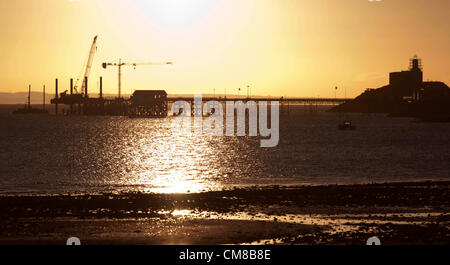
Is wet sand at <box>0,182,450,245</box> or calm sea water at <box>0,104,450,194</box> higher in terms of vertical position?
wet sand at <box>0,182,450,245</box>

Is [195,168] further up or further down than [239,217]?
further down

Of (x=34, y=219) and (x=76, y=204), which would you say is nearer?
(x=34, y=219)

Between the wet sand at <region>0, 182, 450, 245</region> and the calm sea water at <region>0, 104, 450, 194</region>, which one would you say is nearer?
the wet sand at <region>0, 182, 450, 245</region>

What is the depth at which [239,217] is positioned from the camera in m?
41.0

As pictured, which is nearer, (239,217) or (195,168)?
(239,217)

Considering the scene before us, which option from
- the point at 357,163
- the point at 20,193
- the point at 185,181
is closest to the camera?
the point at 20,193

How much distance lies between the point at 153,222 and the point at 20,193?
23857 mm

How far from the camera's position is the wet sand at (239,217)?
33.6m

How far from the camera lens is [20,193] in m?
59.0

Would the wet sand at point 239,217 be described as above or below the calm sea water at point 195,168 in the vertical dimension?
above

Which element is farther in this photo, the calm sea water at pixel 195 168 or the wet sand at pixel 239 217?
the calm sea water at pixel 195 168

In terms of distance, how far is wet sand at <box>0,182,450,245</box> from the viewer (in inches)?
1324
